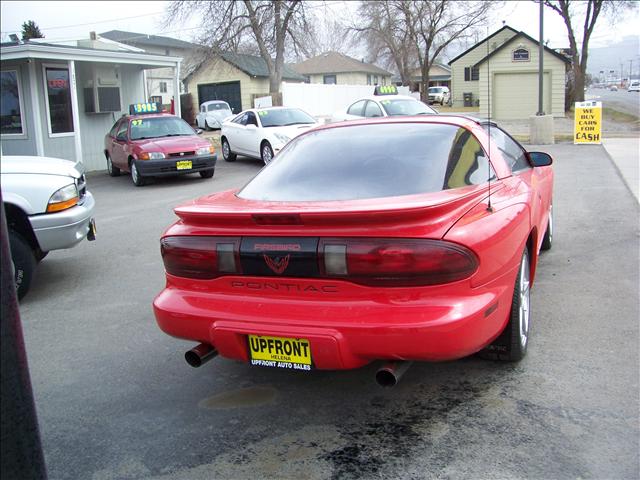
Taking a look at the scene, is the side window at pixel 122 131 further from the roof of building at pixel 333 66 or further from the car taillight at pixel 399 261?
the roof of building at pixel 333 66

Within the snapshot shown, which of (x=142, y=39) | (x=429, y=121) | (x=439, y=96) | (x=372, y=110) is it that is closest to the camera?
(x=429, y=121)

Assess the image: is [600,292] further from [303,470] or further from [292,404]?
[303,470]

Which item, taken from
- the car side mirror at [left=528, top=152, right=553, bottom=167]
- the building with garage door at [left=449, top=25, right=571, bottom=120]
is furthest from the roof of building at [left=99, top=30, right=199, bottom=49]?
the car side mirror at [left=528, top=152, right=553, bottom=167]

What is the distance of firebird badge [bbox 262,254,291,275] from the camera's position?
327 centimetres

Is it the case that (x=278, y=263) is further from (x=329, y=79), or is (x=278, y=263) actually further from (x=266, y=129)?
(x=329, y=79)

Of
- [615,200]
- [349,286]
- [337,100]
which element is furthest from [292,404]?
[337,100]

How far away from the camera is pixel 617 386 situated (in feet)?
12.1

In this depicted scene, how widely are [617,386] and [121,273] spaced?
4.89 m

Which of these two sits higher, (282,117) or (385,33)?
(385,33)

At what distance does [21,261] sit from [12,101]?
39.2 feet

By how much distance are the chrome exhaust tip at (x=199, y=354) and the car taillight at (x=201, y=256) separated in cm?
39

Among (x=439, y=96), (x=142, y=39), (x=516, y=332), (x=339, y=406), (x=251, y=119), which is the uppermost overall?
(x=142, y=39)

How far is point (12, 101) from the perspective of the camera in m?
16.1

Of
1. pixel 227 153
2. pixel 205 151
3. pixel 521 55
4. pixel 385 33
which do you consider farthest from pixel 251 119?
pixel 385 33
